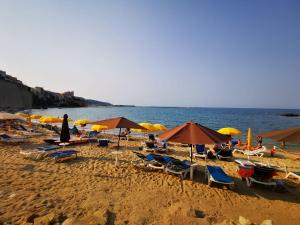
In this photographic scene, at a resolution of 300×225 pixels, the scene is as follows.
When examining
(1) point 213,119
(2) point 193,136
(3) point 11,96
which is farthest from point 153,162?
(3) point 11,96

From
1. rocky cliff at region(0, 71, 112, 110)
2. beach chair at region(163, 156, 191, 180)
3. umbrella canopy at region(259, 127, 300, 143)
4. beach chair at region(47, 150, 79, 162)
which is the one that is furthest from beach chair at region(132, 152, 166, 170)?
rocky cliff at region(0, 71, 112, 110)

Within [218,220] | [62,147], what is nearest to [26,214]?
[218,220]

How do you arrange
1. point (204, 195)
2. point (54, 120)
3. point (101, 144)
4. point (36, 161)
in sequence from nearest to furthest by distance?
point (204, 195) < point (36, 161) < point (101, 144) < point (54, 120)

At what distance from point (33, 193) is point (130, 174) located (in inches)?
136

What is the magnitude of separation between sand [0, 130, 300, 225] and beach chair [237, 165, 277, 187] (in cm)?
28

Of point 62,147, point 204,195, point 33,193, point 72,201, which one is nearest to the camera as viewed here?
point 72,201

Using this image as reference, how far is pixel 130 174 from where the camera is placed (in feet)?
26.9

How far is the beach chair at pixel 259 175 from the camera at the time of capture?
286 inches

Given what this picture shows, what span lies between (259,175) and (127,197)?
484 centimetres

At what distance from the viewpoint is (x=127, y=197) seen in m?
6.05

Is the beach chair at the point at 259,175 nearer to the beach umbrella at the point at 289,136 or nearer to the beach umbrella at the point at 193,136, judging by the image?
the beach umbrella at the point at 289,136

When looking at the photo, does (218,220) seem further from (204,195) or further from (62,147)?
(62,147)

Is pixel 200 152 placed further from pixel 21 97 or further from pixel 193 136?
pixel 21 97

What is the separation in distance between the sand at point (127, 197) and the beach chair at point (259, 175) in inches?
Answer: 11.1
